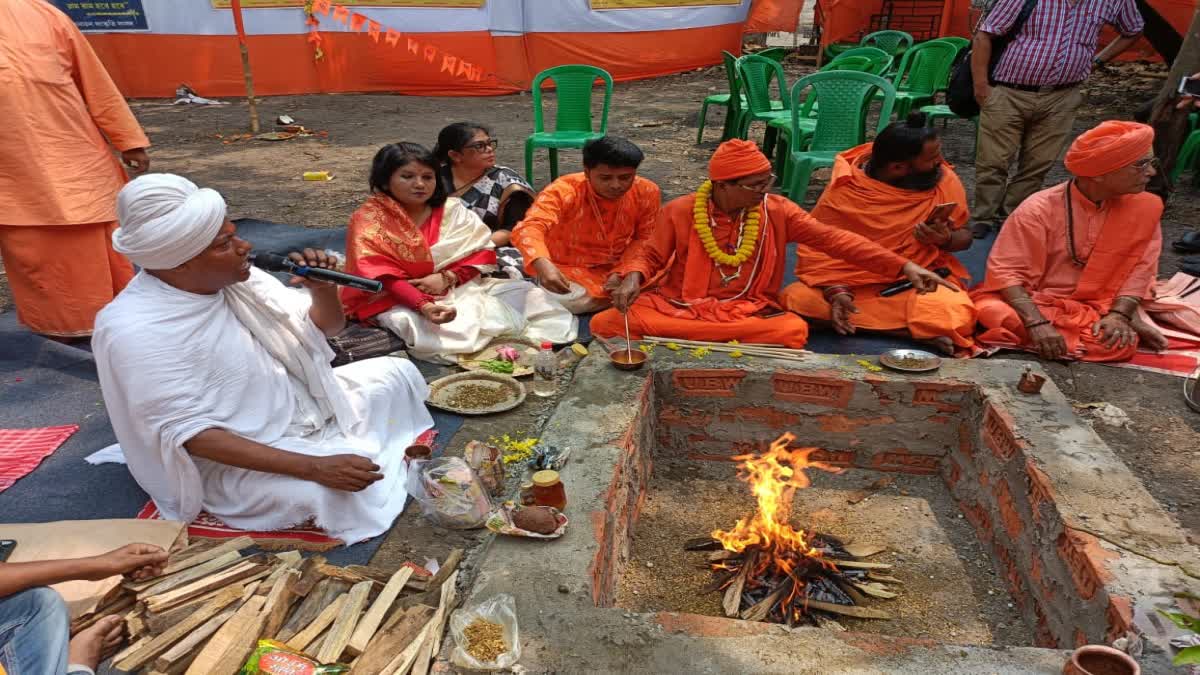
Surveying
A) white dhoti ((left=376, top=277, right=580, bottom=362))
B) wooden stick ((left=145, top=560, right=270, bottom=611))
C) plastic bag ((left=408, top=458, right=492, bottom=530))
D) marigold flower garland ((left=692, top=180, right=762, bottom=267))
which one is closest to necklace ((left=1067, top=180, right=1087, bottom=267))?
marigold flower garland ((left=692, top=180, right=762, bottom=267))

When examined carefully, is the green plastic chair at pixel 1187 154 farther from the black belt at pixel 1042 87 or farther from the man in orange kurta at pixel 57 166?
the man in orange kurta at pixel 57 166

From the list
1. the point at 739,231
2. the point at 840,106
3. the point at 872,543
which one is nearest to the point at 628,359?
the point at 739,231

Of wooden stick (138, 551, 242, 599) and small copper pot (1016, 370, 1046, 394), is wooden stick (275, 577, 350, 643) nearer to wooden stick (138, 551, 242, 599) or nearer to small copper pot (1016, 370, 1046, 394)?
wooden stick (138, 551, 242, 599)

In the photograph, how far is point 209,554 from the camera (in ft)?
8.50

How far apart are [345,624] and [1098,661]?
2.11 m

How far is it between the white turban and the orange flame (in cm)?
240

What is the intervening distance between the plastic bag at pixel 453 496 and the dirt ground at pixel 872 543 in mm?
682

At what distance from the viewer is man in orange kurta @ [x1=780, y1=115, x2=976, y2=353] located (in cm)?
452

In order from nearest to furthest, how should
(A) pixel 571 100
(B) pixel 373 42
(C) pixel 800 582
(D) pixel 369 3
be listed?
(C) pixel 800 582 → (A) pixel 571 100 → (D) pixel 369 3 → (B) pixel 373 42

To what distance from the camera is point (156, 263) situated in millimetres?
2535

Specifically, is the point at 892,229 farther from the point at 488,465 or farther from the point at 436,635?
the point at 436,635

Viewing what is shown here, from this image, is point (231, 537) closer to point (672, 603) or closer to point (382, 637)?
point (382, 637)

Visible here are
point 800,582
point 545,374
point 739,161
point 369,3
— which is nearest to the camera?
point 800,582

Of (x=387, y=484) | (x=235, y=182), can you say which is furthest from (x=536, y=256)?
(x=235, y=182)
